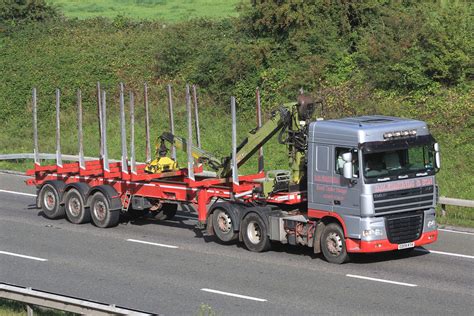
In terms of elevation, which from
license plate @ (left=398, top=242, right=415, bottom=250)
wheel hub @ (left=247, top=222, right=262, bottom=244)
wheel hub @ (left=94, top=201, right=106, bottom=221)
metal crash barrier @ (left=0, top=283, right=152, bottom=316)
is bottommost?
metal crash barrier @ (left=0, top=283, right=152, bottom=316)

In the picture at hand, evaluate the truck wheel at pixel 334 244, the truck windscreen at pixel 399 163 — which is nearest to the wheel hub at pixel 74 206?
the truck wheel at pixel 334 244

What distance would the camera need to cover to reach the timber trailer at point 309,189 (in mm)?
19703

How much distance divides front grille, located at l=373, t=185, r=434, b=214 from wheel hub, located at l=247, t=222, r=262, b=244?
9.52 ft

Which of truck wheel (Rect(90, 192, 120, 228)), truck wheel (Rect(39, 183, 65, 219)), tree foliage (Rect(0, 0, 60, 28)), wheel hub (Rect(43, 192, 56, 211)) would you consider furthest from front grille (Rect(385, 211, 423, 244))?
tree foliage (Rect(0, 0, 60, 28))

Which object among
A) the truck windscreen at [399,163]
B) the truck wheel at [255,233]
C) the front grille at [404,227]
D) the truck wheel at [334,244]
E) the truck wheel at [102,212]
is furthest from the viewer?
the truck wheel at [102,212]

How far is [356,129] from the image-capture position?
775 inches

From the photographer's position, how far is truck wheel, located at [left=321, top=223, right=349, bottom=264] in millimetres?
20109

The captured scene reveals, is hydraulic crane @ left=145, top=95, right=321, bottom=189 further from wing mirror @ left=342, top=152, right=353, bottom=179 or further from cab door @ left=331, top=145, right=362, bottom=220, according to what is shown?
wing mirror @ left=342, top=152, right=353, bottom=179

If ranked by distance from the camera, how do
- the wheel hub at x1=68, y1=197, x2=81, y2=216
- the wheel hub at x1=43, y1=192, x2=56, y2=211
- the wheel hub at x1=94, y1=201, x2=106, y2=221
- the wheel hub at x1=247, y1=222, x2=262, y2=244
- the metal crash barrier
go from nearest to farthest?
the metal crash barrier
the wheel hub at x1=247, y1=222, x2=262, y2=244
the wheel hub at x1=94, y1=201, x2=106, y2=221
the wheel hub at x1=68, y1=197, x2=81, y2=216
the wheel hub at x1=43, y1=192, x2=56, y2=211

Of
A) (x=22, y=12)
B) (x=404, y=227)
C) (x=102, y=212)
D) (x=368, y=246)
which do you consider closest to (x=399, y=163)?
(x=404, y=227)

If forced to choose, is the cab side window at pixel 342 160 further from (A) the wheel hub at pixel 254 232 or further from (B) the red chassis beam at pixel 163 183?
(A) the wheel hub at pixel 254 232

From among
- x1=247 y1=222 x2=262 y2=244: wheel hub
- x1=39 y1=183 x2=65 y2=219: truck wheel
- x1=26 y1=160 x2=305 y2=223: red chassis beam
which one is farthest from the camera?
x1=39 y1=183 x2=65 y2=219: truck wheel

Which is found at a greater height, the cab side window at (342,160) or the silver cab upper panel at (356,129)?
the silver cab upper panel at (356,129)

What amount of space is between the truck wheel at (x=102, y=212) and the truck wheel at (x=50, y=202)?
124 centimetres
